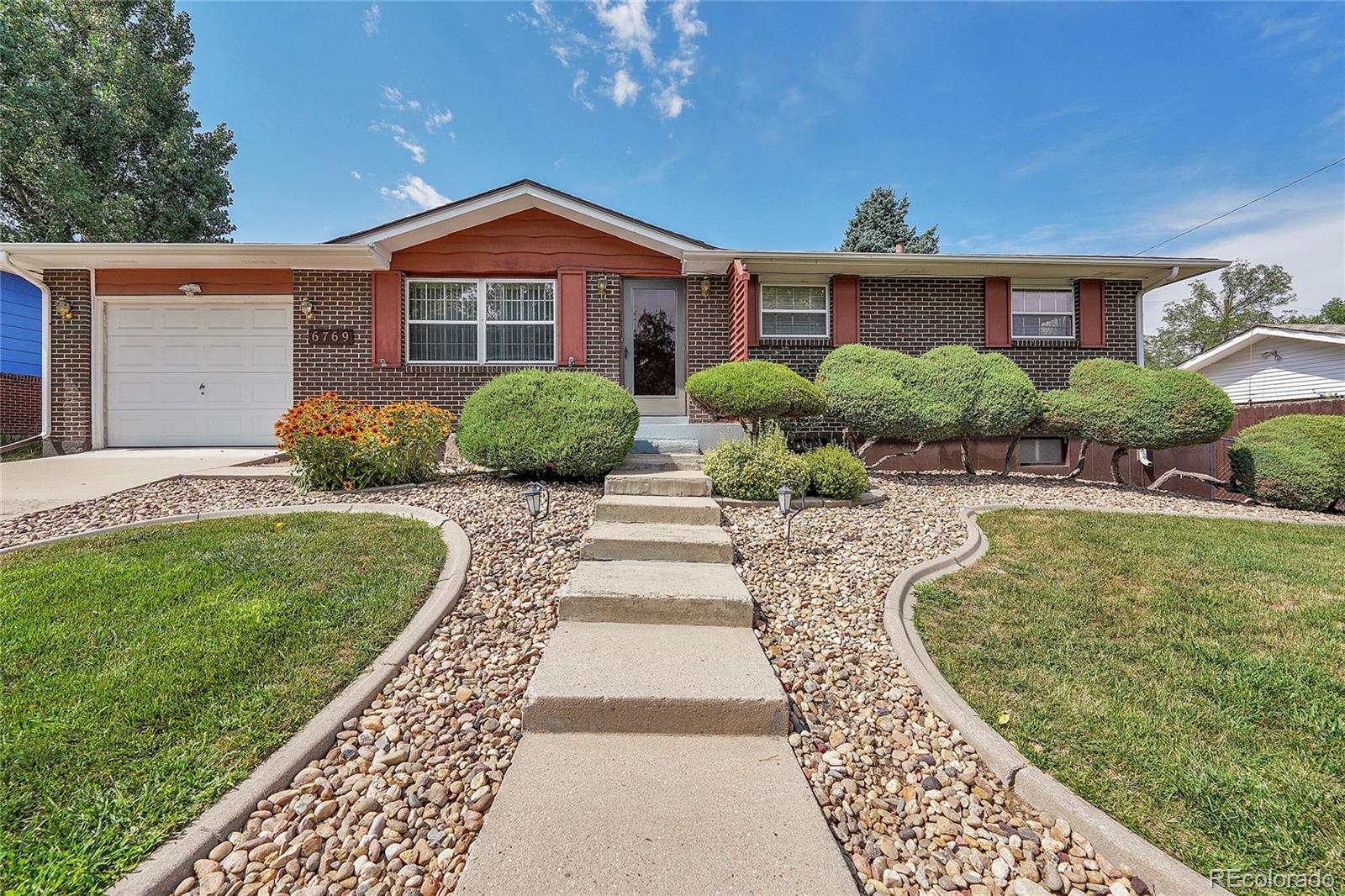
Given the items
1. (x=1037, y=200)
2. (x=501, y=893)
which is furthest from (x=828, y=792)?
(x=1037, y=200)

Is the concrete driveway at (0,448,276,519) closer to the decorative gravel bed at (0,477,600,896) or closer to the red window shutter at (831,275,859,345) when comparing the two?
the decorative gravel bed at (0,477,600,896)

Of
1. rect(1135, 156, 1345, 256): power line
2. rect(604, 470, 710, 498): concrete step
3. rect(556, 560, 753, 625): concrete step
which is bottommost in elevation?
rect(556, 560, 753, 625): concrete step

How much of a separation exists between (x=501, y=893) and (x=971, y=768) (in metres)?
1.69

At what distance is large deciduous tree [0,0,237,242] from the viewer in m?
11.1

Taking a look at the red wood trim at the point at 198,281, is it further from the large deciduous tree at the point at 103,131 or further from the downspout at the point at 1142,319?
the downspout at the point at 1142,319

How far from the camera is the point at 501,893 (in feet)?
4.54

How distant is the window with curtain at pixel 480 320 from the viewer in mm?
8172

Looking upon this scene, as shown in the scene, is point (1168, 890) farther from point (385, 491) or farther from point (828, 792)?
point (385, 491)

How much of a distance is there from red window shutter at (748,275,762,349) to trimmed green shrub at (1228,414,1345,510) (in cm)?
649

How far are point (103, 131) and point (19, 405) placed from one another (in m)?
7.08

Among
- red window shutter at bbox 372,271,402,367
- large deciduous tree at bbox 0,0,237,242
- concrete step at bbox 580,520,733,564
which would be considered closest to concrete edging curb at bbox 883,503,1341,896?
concrete step at bbox 580,520,733,564

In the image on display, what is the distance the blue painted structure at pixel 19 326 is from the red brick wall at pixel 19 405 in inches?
6.5

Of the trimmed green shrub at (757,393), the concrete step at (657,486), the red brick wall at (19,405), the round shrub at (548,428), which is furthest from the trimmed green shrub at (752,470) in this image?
the red brick wall at (19,405)

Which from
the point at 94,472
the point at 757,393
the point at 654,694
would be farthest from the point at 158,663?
the point at 94,472
